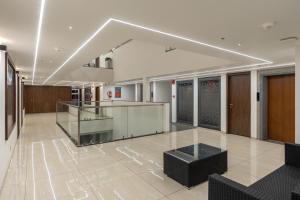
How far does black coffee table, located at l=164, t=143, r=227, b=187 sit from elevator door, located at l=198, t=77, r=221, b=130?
4542 mm

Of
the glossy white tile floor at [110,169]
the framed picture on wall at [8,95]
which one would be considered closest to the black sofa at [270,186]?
the glossy white tile floor at [110,169]

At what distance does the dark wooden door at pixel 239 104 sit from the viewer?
659cm

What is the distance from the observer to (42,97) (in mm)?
16188

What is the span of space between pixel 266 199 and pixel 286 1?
6.59 ft

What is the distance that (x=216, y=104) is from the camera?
7.82 metres

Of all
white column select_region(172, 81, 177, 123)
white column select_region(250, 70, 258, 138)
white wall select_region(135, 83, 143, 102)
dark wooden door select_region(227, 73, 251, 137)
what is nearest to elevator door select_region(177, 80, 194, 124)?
white column select_region(172, 81, 177, 123)

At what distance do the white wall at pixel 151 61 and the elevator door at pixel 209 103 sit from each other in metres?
1.72

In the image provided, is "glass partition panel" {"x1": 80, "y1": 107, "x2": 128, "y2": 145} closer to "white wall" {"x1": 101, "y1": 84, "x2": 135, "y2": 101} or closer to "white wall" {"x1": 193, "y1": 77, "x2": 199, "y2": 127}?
"white wall" {"x1": 193, "y1": 77, "x2": 199, "y2": 127}

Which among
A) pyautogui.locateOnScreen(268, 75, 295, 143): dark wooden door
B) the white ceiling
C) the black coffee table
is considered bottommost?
the black coffee table

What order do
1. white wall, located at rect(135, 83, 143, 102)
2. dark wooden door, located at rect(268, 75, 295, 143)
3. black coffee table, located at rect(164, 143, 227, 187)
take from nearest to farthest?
black coffee table, located at rect(164, 143, 227, 187) → dark wooden door, located at rect(268, 75, 295, 143) → white wall, located at rect(135, 83, 143, 102)

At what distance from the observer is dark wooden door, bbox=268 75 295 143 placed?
5562mm

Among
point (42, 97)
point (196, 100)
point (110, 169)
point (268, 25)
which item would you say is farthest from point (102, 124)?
point (42, 97)

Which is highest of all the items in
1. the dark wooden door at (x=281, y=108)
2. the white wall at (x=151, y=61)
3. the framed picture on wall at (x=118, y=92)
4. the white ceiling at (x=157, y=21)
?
the white wall at (x=151, y=61)

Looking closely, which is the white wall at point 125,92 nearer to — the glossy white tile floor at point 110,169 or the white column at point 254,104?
the glossy white tile floor at point 110,169
